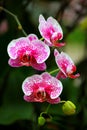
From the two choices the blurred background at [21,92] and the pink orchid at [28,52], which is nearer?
the pink orchid at [28,52]

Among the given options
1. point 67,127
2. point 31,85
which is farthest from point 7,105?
point 31,85

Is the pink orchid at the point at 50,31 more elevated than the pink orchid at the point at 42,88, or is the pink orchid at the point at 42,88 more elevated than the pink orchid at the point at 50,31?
the pink orchid at the point at 50,31

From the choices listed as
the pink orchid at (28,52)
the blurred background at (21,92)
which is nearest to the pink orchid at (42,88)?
the pink orchid at (28,52)

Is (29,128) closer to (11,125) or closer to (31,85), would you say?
(11,125)

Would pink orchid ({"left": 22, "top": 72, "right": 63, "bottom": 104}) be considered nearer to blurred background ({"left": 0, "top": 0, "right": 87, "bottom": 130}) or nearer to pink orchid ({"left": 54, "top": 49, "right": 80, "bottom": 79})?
pink orchid ({"left": 54, "top": 49, "right": 80, "bottom": 79})

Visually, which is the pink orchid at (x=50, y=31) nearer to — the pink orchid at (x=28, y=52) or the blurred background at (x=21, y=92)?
the pink orchid at (x=28, y=52)

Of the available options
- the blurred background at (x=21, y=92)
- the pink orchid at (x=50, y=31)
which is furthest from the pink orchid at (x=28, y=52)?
the blurred background at (x=21, y=92)

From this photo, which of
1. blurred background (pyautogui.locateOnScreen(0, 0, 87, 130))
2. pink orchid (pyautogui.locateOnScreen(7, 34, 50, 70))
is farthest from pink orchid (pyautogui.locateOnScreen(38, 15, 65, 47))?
blurred background (pyautogui.locateOnScreen(0, 0, 87, 130))
